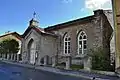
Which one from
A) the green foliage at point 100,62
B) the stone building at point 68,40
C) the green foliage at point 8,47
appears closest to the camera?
the green foliage at point 100,62

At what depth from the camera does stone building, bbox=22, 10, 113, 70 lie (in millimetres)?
19953

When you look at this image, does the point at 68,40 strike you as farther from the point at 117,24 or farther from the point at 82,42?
the point at 117,24

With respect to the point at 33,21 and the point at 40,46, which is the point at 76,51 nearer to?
the point at 40,46

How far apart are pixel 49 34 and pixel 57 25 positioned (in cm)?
179

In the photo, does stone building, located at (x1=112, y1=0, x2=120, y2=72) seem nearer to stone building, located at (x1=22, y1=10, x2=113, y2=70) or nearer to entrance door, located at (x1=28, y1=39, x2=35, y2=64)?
stone building, located at (x1=22, y1=10, x2=113, y2=70)

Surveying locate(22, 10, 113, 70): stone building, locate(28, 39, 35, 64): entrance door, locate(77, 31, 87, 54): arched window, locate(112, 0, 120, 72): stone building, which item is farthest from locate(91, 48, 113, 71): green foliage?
locate(28, 39, 35, 64): entrance door

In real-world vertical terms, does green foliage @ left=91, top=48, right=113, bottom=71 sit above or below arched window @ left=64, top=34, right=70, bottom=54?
below

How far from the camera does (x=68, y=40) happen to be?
23719 millimetres

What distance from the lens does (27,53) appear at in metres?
26.4

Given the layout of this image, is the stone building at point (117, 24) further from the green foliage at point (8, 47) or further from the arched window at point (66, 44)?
the green foliage at point (8, 47)

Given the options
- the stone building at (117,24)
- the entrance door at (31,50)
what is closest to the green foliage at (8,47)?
the entrance door at (31,50)

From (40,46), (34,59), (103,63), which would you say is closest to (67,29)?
(40,46)

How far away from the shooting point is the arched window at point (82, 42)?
71.0ft

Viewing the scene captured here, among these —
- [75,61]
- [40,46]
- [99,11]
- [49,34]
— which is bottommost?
[75,61]
